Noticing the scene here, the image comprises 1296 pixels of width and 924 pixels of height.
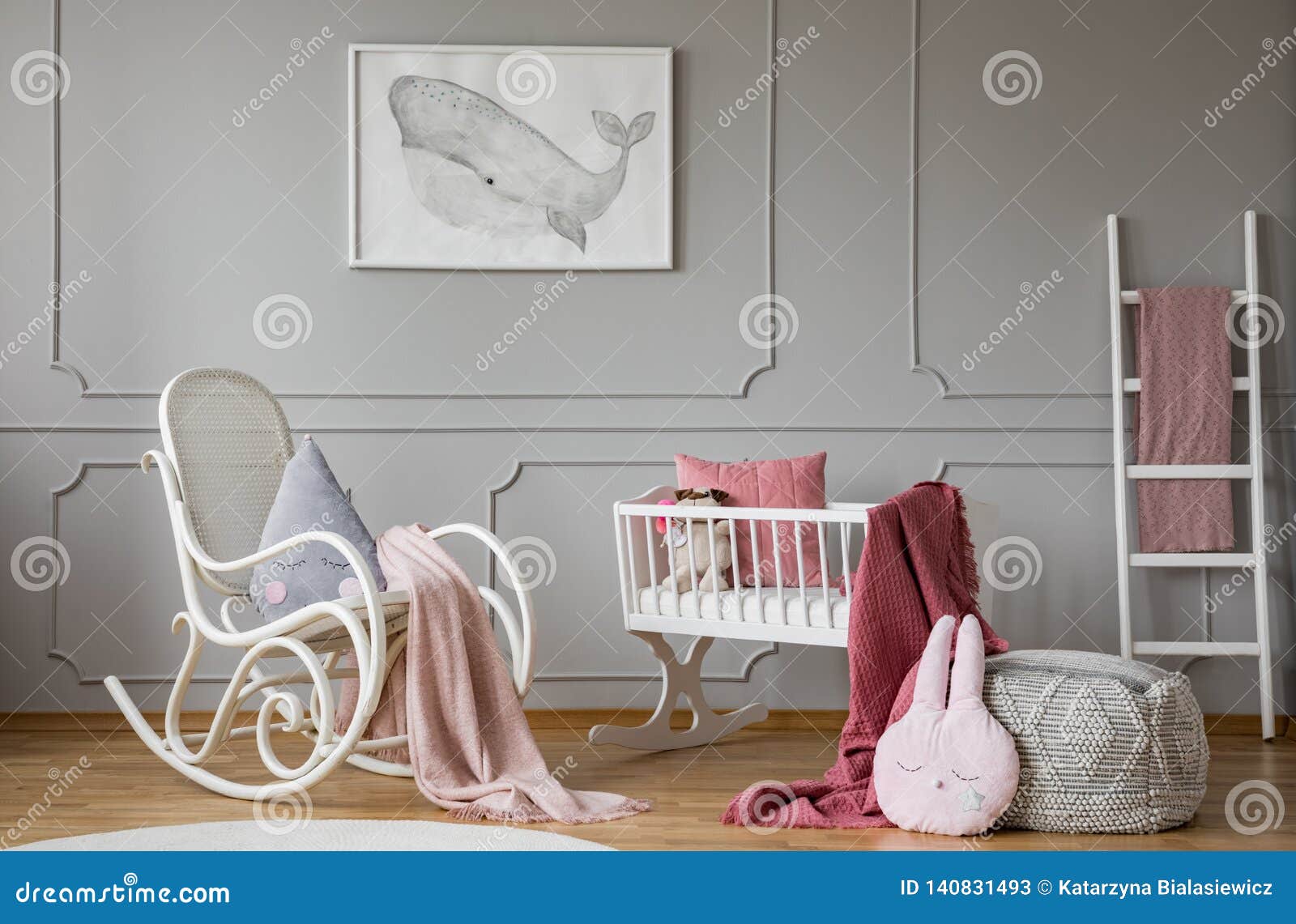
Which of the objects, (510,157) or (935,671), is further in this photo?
(510,157)

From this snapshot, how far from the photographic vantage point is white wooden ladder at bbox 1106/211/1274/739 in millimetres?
3018

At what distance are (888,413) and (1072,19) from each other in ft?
4.01

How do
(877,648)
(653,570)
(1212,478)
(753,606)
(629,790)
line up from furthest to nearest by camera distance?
(1212,478) < (653,570) < (753,606) < (629,790) < (877,648)

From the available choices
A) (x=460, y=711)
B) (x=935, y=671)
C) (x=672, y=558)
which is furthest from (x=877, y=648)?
(x=460, y=711)

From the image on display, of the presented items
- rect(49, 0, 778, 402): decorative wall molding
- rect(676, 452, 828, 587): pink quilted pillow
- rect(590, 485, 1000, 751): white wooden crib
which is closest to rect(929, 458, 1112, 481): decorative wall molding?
rect(590, 485, 1000, 751): white wooden crib

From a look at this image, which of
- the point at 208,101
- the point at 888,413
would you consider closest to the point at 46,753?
the point at 208,101

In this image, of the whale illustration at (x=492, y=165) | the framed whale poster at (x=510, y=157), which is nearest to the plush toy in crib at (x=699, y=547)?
the framed whale poster at (x=510, y=157)

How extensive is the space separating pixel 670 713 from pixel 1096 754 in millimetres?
1097

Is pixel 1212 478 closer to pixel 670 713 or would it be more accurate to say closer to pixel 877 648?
pixel 877 648

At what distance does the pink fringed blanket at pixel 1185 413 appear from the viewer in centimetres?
306

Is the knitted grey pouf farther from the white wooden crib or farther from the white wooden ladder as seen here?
the white wooden ladder

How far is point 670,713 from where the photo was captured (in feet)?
9.32

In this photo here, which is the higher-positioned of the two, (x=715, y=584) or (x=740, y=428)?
(x=740, y=428)

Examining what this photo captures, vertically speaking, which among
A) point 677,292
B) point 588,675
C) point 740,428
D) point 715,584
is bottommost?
point 588,675
